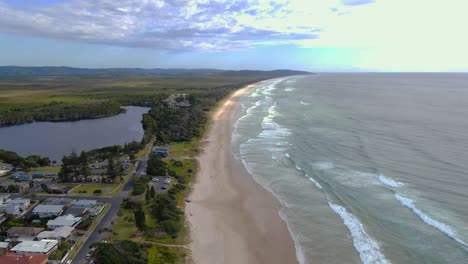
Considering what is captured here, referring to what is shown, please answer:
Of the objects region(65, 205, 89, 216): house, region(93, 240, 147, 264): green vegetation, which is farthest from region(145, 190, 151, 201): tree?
region(93, 240, 147, 264): green vegetation

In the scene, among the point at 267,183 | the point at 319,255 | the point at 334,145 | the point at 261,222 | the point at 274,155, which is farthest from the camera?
the point at 334,145

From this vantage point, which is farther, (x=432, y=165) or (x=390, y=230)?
(x=432, y=165)

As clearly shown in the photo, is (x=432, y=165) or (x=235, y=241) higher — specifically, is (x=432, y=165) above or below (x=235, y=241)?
above

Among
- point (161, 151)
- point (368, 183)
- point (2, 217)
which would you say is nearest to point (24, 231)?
point (2, 217)

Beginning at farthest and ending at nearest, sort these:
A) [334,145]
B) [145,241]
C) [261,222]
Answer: [334,145], [261,222], [145,241]

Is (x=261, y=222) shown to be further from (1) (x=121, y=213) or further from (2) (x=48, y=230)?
(2) (x=48, y=230)

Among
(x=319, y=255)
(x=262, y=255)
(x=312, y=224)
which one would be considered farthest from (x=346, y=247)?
(x=262, y=255)
